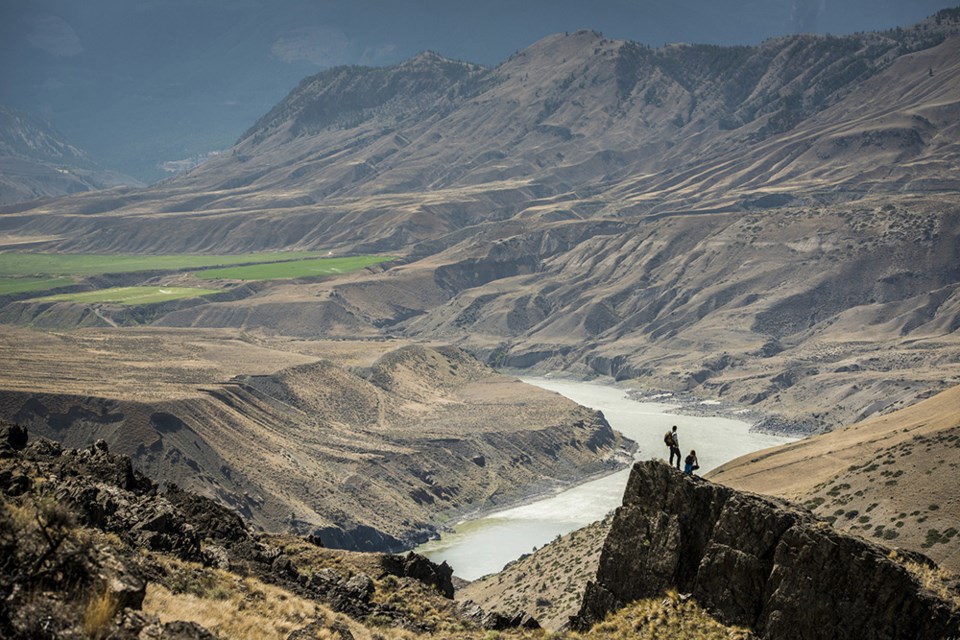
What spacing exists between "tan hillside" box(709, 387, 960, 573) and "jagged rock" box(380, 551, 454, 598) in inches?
694

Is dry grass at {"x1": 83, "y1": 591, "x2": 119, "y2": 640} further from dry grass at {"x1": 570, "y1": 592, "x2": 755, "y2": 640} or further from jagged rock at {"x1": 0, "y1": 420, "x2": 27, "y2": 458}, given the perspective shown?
jagged rock at {"x1": 0, "y1": 420, "x2": 27, "y2": 458}

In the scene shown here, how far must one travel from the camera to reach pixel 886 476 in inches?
2188

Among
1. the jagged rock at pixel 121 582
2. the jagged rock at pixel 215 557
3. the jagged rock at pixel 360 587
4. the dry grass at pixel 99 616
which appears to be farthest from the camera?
the jagged rock at pixel 360 587

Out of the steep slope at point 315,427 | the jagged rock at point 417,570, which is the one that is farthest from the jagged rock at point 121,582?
the steep slope at point 315,427

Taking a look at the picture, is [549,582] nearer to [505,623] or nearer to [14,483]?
[505,623]

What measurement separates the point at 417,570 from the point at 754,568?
12959mm

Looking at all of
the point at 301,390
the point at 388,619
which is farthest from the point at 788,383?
the point at 388,619

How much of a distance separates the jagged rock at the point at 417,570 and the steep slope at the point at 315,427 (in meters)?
56.2

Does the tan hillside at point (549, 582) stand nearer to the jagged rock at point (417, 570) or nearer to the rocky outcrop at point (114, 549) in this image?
the jagged rock at point (417, 570)

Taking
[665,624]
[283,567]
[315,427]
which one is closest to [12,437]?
[283,567]

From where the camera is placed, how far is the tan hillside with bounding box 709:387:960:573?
48.2 metres

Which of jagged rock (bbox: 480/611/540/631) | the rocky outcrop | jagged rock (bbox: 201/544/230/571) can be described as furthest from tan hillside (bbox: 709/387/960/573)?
jagged rock (bbox: 201/544/230/571)

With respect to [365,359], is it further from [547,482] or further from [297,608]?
[297,608]

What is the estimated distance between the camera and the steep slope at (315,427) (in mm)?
103625
